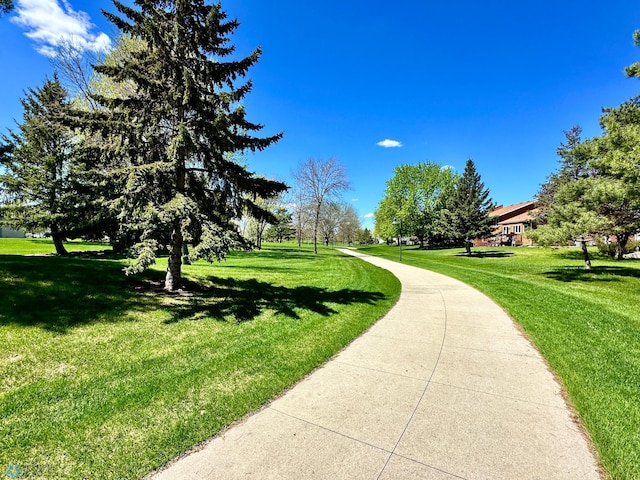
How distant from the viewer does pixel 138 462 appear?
262cm

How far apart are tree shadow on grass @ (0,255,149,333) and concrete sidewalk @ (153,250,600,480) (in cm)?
473

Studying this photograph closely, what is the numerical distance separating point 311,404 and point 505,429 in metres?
2.10

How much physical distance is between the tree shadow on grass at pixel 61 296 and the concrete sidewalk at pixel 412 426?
15.5 feet

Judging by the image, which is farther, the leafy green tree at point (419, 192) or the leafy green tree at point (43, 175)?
the leafy green tree at point (419, 192)

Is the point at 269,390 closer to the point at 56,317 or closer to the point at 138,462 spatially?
the point at 138,462

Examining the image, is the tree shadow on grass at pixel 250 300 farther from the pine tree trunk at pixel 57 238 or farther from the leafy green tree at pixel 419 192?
the leafy green tree at pixel 419 192

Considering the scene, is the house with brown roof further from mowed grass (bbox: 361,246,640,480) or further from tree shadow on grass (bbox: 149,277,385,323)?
tree shadow on grass (bbox: 149,277,385,323)

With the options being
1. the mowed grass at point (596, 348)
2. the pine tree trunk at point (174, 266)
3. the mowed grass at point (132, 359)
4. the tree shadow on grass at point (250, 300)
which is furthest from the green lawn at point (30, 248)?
the mowed grass at point (596, 348)

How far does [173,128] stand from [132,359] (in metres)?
5.59

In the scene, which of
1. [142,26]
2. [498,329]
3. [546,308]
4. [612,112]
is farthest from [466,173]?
[142,26]

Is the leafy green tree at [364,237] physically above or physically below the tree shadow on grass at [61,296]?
above

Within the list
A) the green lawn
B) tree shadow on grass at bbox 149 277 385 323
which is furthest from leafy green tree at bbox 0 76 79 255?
tree shadow on grass at bbox 149 277 385 323

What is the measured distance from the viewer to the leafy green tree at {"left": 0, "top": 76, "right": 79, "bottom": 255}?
15641mm

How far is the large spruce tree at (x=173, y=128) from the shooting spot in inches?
263
